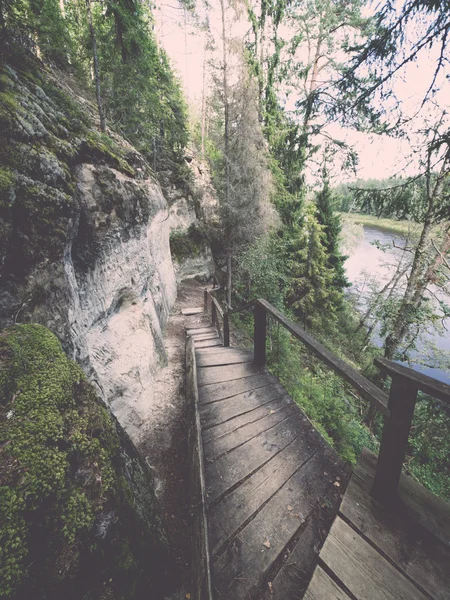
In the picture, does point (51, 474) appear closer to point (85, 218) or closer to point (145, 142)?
point (85, 218)

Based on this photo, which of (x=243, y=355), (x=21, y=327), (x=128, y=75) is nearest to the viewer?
(x=21, y=327)

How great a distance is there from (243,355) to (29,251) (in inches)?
131

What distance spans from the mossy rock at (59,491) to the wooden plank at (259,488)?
46cm

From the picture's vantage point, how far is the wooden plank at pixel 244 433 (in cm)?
250

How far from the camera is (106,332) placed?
12.6 ft

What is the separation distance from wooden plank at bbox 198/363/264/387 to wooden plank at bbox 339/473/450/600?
6.46ft

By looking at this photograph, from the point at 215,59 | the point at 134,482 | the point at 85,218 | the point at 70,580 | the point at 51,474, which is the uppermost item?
the point at 215,59

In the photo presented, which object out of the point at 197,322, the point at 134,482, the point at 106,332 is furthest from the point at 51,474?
the point at 197,322

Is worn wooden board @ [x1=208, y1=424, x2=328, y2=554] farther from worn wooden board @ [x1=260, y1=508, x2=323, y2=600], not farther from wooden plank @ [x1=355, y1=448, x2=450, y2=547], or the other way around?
wooden plank @ [x1=355, y1=448, x2=450, y2=547]

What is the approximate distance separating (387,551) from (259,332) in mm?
2519

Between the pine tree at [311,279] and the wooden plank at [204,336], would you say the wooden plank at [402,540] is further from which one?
the pine tree at [311,279]

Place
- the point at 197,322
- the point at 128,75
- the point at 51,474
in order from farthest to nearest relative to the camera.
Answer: the point at 197,322, the point at 128,75, the point at 51,474

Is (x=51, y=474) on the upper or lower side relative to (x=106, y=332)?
upper

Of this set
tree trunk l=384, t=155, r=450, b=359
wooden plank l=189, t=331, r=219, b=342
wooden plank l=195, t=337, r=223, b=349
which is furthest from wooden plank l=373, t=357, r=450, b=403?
tree trunk l=384, t=155, r=450, b=359
